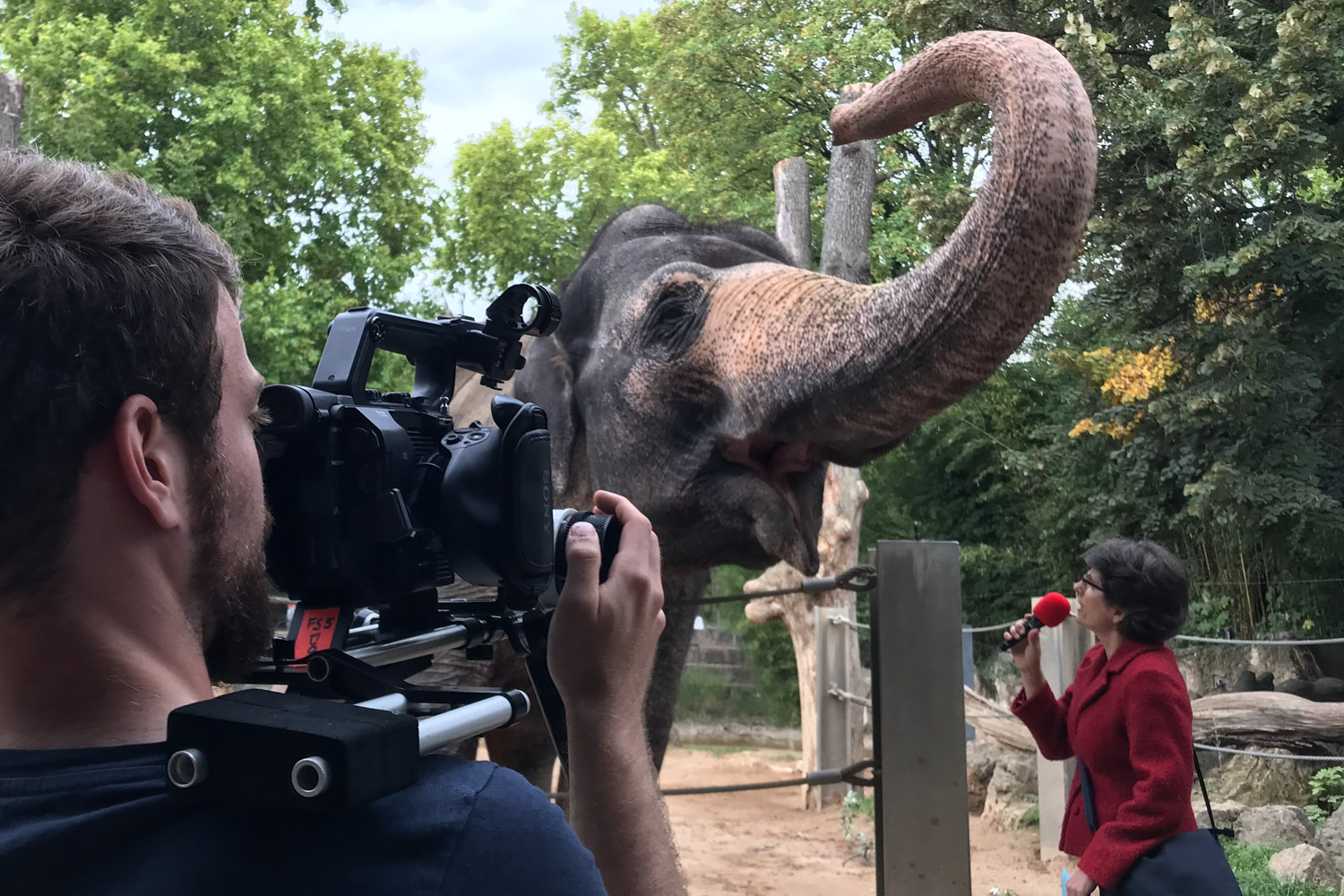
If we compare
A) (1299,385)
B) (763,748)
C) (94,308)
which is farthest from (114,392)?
(763,748)

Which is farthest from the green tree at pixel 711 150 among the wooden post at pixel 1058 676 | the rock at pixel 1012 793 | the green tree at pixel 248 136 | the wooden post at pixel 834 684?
the wooden post at pixel 1058 676

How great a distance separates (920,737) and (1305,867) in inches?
118

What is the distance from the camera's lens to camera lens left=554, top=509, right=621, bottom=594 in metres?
0.83

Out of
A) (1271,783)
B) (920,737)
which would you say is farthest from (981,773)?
(920,737)

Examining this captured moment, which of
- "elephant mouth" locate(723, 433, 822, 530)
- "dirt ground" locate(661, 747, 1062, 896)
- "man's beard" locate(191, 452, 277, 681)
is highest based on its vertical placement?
"elephant mouth" locate(723, 433, 822, 530)

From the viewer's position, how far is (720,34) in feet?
33.8

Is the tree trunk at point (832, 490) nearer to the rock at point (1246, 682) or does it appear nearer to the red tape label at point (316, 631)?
the rock at point (1246, 682)

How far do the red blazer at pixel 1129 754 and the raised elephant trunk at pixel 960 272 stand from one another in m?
0.58

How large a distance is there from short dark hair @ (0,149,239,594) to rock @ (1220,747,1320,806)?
20.1ft

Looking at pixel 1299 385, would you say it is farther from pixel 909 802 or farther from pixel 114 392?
pixel 114 392

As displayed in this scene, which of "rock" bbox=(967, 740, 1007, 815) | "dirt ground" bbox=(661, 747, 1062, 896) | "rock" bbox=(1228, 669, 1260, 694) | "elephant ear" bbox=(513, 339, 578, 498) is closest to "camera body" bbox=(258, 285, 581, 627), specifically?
"elephant ear" bbox=(513, 339, 578, 498)

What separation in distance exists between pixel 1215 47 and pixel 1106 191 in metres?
1.20

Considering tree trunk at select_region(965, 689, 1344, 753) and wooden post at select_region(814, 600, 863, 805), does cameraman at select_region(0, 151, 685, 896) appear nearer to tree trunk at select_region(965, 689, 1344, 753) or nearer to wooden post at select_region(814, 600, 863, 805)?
tree trunk at select_region(965, 689, 1344, 753)

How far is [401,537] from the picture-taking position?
69 centimetres
